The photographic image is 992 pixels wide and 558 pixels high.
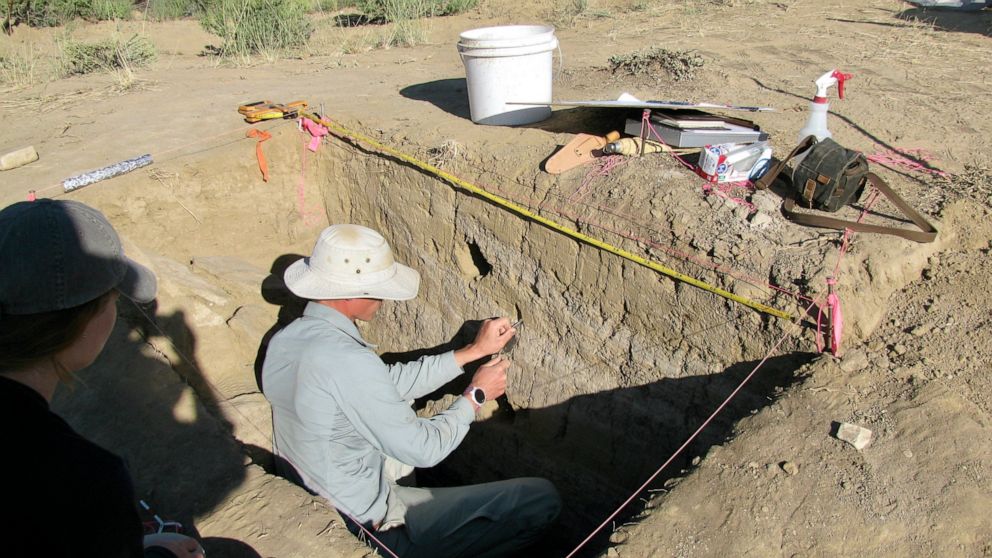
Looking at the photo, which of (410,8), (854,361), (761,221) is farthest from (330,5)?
(854,361)

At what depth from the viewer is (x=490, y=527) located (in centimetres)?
334

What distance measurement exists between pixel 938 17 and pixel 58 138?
10.4 meters

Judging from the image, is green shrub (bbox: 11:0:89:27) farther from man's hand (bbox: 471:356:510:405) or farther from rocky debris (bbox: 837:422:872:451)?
rocky debris (bbox: 837:422:872:451)

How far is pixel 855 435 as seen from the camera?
2.53 m

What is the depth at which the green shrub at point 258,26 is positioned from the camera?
9945mm

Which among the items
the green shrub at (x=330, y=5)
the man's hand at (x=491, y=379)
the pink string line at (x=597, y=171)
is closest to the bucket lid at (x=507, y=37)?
the pink string line at (x=597, y=171)

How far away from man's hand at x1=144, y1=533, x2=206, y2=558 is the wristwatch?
1468 mm

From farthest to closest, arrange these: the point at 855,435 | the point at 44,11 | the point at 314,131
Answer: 1. the point at 44,11
2. the point at 314,131
3. the point at 855,435

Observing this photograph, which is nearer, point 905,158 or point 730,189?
point 730,189

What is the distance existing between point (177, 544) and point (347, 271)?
134 centimetres

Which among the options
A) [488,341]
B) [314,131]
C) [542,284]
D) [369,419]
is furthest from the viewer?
[314,131]

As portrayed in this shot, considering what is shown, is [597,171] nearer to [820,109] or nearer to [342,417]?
[820,109]

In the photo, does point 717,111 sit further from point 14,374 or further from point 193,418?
point 14,374

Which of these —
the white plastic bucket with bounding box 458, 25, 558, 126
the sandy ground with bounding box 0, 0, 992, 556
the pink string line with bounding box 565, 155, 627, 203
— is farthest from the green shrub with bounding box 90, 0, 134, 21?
the pink string line with bounding box 565, 155, 627, 203
